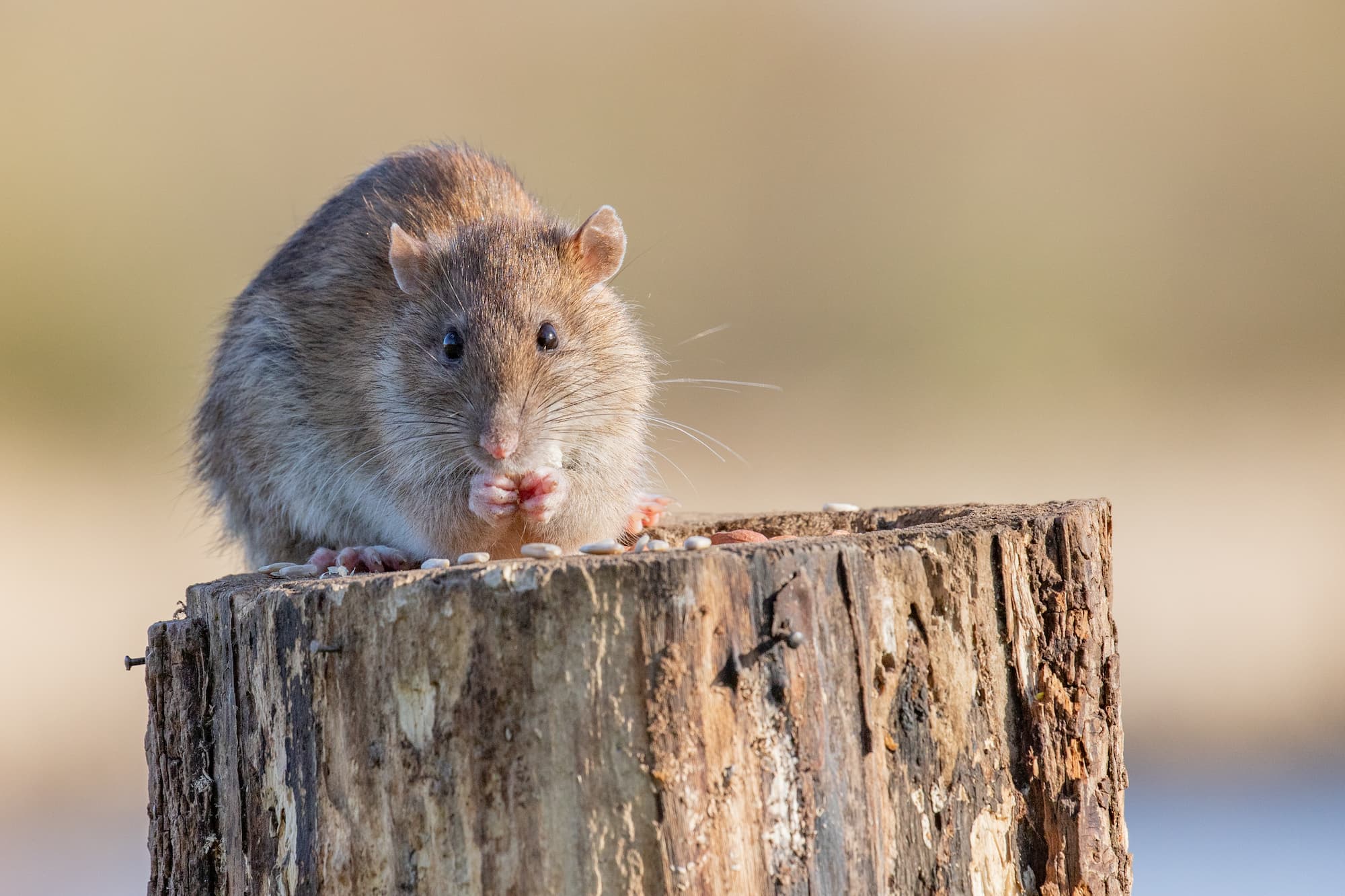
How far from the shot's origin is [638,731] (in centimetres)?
301

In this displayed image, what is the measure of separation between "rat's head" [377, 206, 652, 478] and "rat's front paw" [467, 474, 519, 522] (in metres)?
0.05

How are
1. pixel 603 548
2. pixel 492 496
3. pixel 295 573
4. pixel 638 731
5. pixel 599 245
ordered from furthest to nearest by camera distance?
pixel 599 245 < pixel 492 496 < pixel 295 573 < pixel 603 548 < pixel 638 731

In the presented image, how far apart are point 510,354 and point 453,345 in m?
0.27

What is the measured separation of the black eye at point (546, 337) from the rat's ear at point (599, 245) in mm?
486

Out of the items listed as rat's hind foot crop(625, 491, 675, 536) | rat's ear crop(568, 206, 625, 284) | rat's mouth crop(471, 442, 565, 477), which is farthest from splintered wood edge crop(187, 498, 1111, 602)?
rat's ear crop(568, 206, 625, 284)

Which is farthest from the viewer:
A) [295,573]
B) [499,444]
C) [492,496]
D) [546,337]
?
[546,337]

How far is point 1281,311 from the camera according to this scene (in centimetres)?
1619

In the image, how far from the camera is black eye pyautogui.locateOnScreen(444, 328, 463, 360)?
5195 mm

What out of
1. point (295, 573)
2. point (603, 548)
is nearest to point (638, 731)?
point (603, 548)

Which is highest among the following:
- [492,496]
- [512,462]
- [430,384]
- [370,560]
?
[430,384]

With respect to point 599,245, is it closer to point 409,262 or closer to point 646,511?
point 409,262

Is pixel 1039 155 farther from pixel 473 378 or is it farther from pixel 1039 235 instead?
pixel 473 378

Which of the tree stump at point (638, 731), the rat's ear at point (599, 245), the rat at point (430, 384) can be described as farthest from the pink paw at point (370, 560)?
the rat's ear at point (599, 245)

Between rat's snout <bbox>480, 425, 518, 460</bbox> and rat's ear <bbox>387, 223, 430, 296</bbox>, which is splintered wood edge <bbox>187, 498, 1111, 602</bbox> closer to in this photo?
rat's snout <bbox>480, 425, 518, 460</bbox>
